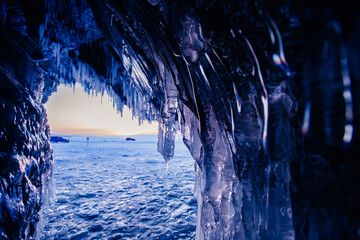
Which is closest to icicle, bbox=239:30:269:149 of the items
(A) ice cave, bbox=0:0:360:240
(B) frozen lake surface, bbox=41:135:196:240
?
(A) ice cave, bbox=0:0:360:240

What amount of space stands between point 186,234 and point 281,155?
3658mm

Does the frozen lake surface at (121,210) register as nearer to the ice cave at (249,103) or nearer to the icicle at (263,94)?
the ice cave at (249,103)

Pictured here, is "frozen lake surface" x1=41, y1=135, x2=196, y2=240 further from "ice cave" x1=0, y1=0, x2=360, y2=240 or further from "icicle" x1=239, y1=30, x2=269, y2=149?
"icicle" x1=239, y1=30, x2=269, y2=149

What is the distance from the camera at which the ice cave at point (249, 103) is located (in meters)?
0.58

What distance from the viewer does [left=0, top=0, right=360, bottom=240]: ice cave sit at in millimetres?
583

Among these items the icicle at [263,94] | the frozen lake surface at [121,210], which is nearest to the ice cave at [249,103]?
the icicle at [263,94]

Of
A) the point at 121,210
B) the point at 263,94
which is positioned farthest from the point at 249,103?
the point at 121,210

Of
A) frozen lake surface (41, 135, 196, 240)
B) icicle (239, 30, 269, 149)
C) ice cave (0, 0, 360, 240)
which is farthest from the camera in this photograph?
frozen lake surface (41, 135, 196, 240)

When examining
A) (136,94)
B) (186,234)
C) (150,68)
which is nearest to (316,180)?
(150,68)

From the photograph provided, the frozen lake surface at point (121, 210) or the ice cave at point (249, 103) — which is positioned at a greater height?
the ice cave at point (249, 103)

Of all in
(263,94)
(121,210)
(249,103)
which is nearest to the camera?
(263,94)

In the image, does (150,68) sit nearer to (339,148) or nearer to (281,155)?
(281,155)

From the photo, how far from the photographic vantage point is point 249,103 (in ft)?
3.75

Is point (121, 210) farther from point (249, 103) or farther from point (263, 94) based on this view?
point (263, 94)
